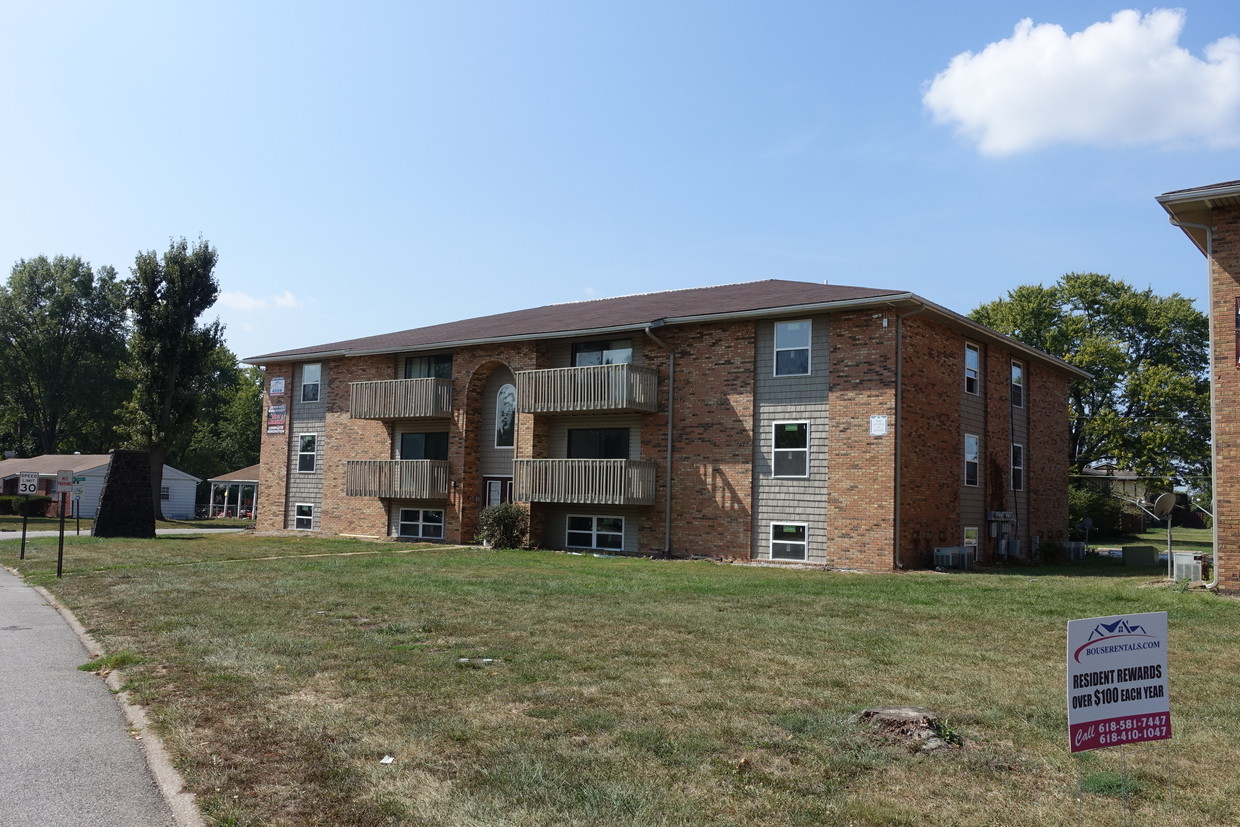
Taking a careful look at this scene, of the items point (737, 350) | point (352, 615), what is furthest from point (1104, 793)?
point (737, 350)

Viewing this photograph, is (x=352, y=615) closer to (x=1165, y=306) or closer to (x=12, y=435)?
(x=1165, y=306)

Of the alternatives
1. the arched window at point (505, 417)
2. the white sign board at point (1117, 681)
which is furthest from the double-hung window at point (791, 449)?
the white sign board at point (1117, 681)

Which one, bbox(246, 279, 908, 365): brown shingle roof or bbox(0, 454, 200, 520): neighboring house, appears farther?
bbox(0, 454, 200, 520): neighboring house

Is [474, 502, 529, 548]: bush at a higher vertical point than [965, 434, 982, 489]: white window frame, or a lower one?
lower

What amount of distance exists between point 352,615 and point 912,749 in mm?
8094

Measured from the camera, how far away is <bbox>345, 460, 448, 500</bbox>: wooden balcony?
97.5 ft

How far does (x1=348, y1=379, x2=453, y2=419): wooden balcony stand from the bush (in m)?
4.21

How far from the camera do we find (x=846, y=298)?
22.3 metres

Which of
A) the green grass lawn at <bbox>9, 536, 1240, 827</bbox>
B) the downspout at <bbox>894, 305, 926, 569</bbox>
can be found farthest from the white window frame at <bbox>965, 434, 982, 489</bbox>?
the green grass lawn at <bbox>9, 536, 1240, 827</bbox>

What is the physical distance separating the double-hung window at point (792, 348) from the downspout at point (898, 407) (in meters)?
2.25

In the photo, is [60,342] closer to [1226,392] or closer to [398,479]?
[398,479]

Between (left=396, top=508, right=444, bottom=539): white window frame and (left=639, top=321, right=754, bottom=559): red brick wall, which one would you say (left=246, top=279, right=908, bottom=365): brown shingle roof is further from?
(left=396, top=508, right=444, bottom=539): white window frame

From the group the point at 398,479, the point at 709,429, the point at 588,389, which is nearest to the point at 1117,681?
the point at 709,429

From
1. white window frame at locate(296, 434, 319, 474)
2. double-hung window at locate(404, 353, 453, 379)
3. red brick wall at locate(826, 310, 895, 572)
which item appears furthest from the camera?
white window frame at locate(296, 434, 319, 474)
